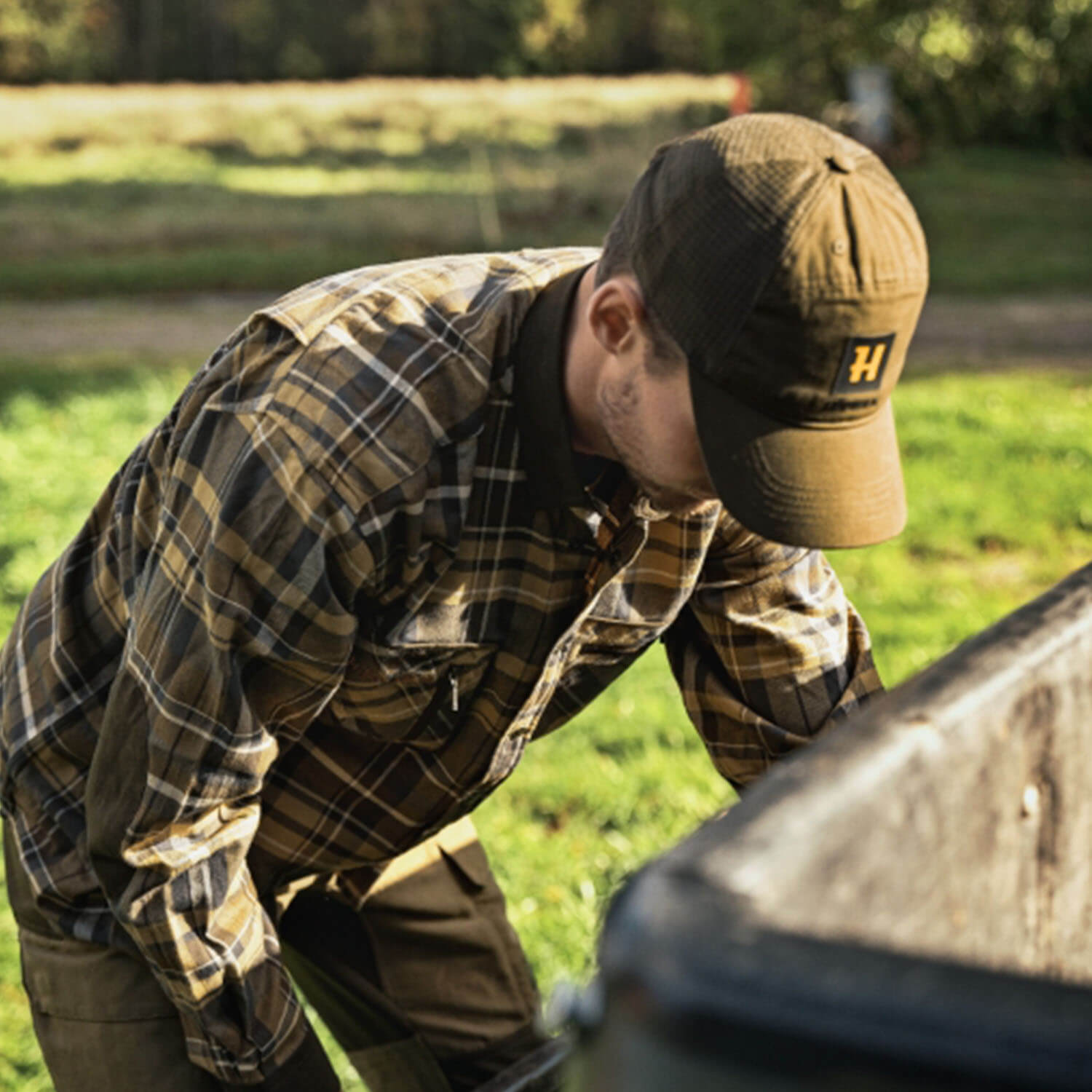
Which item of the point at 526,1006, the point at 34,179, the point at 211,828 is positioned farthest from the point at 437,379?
the point at 34,179

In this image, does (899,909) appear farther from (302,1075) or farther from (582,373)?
(302,1075)

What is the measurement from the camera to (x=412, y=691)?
2084 millimetres

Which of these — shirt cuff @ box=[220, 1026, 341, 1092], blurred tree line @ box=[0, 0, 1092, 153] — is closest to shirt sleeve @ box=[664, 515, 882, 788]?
shirt cuff @ box=[220, 1026, 341, 1092]

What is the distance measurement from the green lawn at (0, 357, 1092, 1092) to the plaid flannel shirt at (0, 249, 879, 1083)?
1481 millimetres

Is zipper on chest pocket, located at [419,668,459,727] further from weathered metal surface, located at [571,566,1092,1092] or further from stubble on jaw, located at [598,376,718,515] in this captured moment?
weathered metal surface, located at [571,566,1092,1092]

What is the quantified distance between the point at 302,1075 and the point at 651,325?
1061mm

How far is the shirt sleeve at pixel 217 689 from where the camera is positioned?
69.0 inches

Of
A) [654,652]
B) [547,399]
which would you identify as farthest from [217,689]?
[654,652]

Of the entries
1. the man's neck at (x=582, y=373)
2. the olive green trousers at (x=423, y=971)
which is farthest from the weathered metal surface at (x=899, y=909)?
the olive green trousers at (x=423, y=971)

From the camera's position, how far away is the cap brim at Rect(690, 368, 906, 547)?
1764 mm

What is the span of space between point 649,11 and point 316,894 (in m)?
28.7

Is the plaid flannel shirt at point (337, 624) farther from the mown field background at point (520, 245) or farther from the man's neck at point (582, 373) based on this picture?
the mown field background at point (520, 245)

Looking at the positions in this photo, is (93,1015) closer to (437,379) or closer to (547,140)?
(437,379)

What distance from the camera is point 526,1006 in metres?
2.74
